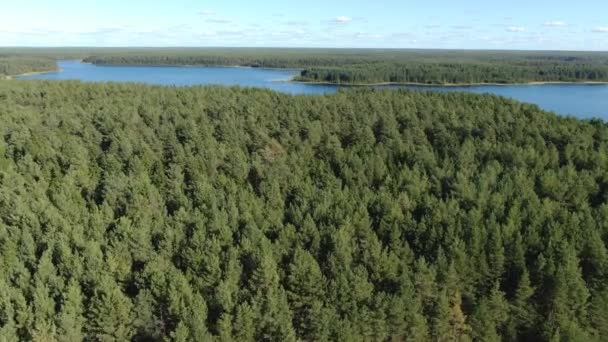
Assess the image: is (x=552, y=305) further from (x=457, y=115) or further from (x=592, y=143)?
(x=457, y=115)

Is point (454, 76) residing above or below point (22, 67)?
below

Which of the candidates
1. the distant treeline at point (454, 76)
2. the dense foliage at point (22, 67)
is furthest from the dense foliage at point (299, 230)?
the dense foliage at point (22, 67)

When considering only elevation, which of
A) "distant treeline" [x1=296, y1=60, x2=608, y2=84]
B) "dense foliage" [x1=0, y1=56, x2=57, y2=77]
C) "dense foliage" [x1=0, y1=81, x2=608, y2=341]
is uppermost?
"dense foliage" [x1=0, y1=56, x2=57, y2=77]

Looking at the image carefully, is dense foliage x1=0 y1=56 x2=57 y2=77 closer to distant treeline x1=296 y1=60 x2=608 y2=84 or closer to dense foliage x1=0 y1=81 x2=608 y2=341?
distant treeline x1=296 y1=60 x2=608 y2=84

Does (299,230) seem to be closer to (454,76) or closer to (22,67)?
(454,76)

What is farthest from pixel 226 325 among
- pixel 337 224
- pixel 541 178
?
pixel 541 178

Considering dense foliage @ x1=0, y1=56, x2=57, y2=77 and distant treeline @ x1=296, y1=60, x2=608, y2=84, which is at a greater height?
dense foliage @ x1=0, y1=56, x2=57, y2=77

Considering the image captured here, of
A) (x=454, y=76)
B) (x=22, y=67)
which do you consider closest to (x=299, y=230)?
(x=454, y=76)

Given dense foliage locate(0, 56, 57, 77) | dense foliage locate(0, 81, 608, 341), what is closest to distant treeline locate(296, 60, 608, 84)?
dense foliage locate(0, 81, 608, 341)
